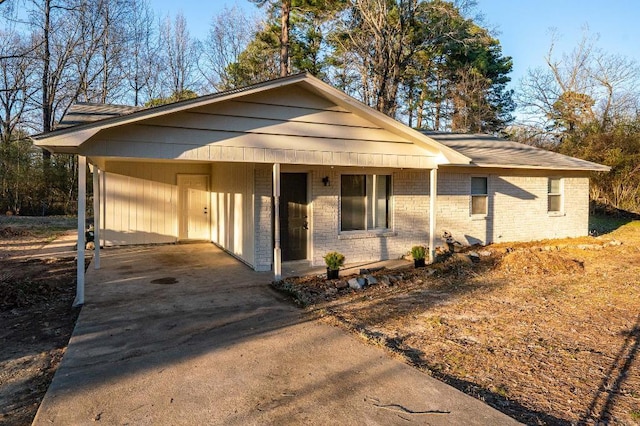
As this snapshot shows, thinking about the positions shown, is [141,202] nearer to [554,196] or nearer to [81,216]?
[81,216]

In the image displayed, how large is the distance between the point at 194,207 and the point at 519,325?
34.3ft

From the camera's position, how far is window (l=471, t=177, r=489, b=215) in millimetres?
11938

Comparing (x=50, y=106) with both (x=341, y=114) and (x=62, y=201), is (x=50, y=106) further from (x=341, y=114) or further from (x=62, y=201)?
(x=341, y=114)

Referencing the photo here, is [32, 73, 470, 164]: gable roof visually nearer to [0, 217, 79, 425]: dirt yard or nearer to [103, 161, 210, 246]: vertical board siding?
[0, 217, 79, 425]: dirt yard

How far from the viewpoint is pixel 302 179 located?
9562 mm

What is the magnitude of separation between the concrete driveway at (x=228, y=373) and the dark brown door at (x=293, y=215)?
277 cm

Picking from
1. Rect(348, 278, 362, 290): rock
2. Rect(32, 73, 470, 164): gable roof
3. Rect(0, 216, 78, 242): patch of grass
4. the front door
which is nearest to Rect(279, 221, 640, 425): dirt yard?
Rect(348, 278, 362, 290): rock

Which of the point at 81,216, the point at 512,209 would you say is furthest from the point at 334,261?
the point at 512,209

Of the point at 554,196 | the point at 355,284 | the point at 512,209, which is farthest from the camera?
the point at 554,196

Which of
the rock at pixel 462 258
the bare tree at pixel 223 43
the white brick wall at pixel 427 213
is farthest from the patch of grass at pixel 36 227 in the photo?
the bare tree at pixel 223 43

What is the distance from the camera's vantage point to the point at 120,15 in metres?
27.8

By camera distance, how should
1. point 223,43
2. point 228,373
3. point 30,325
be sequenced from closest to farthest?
point 228,373 → point 30,325 → point 223,43

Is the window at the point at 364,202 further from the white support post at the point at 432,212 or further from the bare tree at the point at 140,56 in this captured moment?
the bare tree at the point at 140,56

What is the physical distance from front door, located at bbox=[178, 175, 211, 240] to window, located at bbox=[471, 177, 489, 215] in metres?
8.23
